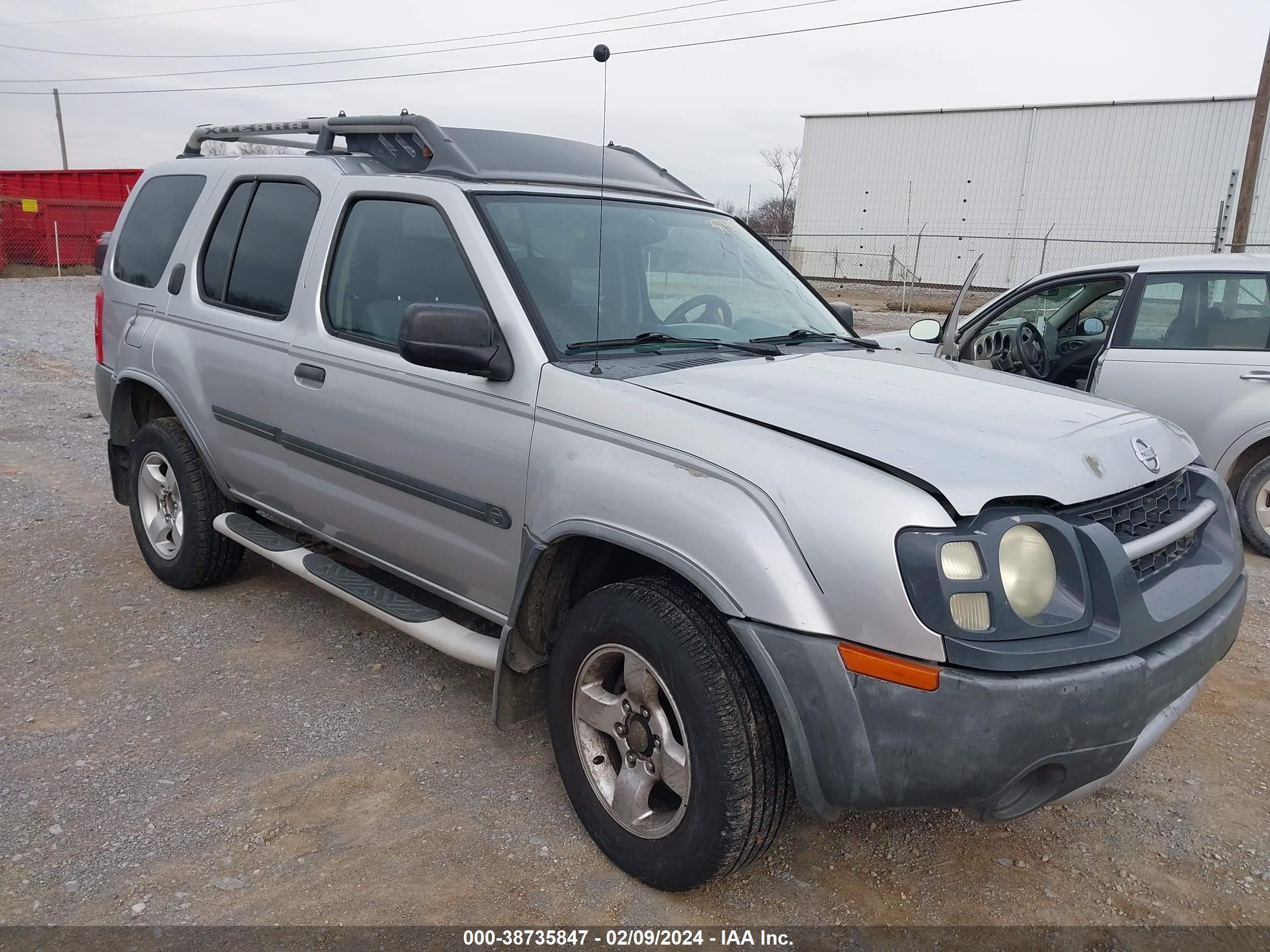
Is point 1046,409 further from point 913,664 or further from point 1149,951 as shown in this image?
point 1149,951

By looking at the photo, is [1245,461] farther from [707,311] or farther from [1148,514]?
[707,311]

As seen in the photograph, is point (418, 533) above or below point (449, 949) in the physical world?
above

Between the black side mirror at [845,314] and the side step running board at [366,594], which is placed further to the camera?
the black side mirror at [845,314]

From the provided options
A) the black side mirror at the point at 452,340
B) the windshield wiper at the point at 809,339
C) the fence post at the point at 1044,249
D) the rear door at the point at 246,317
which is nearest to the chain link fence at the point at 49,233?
the fence post at the point at 1044,249

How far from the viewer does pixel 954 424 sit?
2.52 metres

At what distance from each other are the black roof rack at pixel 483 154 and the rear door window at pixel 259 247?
278 mm

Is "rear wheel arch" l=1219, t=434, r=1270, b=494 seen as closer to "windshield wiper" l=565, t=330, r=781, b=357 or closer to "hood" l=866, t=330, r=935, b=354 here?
"hood" l=866, t=330, r=935, b=354

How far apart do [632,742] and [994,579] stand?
109 centimetres

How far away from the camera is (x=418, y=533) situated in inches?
132

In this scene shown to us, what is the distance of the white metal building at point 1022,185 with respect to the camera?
1196 inches

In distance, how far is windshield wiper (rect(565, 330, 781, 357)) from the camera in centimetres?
304

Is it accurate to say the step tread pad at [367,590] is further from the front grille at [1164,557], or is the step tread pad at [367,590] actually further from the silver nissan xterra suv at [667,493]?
the front grille at [1164,557]

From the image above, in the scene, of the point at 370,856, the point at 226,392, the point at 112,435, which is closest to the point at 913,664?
the point at 370,856

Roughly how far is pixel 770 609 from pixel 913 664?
332mm
